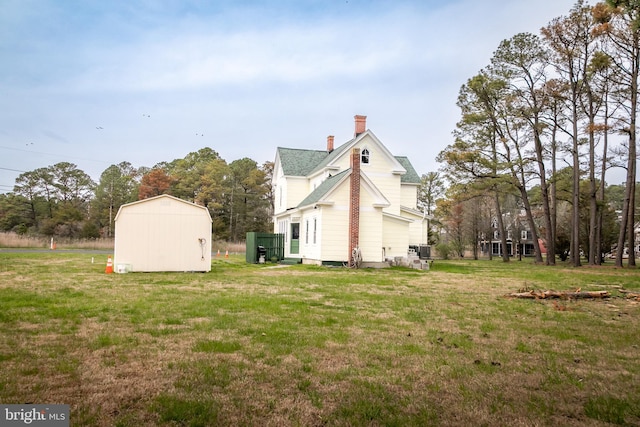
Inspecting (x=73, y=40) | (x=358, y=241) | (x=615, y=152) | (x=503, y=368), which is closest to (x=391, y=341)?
(x=503, y=368)

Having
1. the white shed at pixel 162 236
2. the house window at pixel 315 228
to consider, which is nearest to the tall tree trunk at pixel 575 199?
the house window at pixel 315 228

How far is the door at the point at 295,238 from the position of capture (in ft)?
92.0

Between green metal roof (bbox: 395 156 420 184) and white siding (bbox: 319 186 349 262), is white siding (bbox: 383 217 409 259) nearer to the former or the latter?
white siding (bbox: 319 186 349 262)

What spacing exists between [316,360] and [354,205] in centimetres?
1699

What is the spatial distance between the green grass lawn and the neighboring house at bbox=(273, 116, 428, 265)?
39.9 feet

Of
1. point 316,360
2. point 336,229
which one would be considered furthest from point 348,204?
point 316,360

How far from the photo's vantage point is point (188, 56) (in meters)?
17.3

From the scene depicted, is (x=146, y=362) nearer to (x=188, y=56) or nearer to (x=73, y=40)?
(x=73, y=40)

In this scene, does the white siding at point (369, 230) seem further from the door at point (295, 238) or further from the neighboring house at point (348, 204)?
the door at point (295, 238)

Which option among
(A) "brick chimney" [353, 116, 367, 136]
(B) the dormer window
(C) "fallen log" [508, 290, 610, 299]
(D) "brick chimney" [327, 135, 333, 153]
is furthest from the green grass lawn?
(D) "brick chimney" [327, 135, 333, 153]

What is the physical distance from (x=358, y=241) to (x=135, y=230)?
10.2 meters

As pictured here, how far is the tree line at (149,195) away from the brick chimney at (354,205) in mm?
34767

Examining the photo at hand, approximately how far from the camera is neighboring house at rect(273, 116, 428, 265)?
23.0 meters

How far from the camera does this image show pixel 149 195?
57.7 meters
